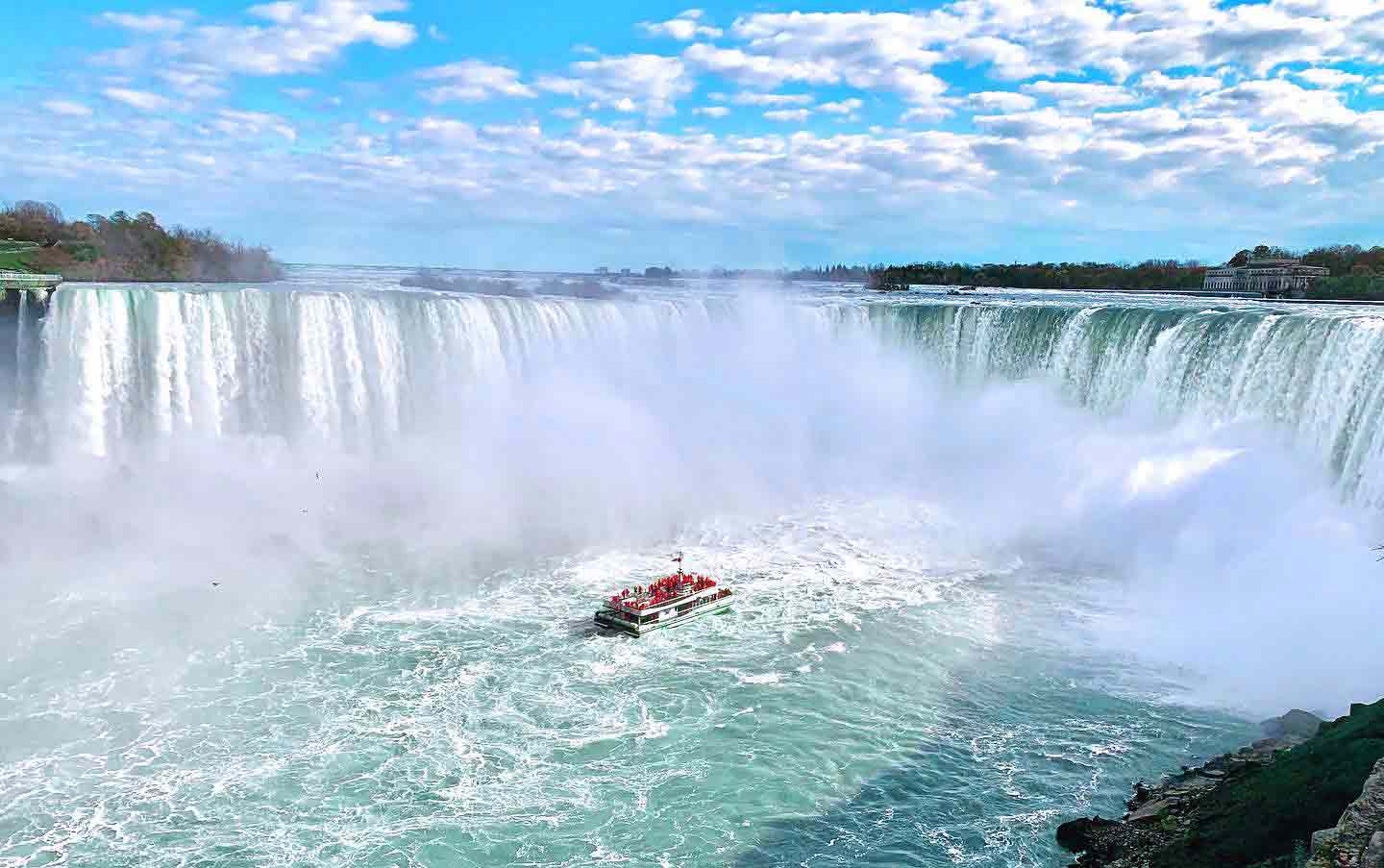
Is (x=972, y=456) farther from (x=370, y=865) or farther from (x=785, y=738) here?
(x=370, y=865)

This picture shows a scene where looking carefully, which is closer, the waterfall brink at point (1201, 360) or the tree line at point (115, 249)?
the waterfall brink at point (1201, 360)

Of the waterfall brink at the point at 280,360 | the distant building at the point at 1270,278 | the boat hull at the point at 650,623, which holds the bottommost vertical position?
the boat hull at the point at 650,623

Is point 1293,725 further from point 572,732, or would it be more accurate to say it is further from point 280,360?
point 280,360

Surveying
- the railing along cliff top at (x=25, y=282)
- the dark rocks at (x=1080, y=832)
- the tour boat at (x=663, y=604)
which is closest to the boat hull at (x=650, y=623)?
the tour boat at (x=663, y=604)

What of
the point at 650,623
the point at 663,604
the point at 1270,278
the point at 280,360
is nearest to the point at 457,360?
the point at 280,360

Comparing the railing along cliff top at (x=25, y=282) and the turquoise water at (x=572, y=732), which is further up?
the railing along cliff top at (x=25, y=282)

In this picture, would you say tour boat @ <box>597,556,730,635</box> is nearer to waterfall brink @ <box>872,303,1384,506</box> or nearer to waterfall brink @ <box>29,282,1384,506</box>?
waterfall brink @ <box>29,282,1384,506</box>

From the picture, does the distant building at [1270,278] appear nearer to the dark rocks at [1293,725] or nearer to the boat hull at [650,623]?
the dark rocks at [1293,725]
